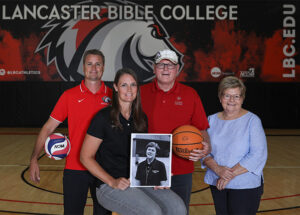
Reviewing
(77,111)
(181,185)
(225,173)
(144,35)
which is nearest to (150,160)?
(225,173)

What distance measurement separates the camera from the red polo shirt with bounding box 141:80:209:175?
2.57 metres

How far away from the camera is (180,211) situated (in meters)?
1.94

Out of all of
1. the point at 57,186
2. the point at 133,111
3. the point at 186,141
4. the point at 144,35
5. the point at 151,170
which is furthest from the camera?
the point at 144,35

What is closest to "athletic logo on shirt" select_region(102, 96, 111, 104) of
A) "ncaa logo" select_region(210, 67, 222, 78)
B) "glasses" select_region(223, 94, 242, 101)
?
"glasses" select_region(223, 94, 242, 101)

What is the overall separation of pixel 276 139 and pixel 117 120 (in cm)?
699

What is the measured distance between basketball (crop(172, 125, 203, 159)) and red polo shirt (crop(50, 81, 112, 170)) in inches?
26.8

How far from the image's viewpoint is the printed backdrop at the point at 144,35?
951 cm

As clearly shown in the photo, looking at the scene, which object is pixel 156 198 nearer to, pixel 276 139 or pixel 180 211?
pixel 180 211

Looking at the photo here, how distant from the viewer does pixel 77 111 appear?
271cm

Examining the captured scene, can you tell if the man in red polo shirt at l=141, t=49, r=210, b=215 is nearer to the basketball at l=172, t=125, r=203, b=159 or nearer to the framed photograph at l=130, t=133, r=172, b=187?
the basketball at l=172, t=125, r=203, b=159

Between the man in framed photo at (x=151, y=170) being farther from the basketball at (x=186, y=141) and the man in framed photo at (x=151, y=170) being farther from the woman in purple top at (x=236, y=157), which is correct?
the woman in purple top at (x=236, y=157)

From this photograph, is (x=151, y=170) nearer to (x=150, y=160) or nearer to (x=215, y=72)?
(x=150, y=160)

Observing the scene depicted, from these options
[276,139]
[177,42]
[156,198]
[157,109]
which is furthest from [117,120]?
[177,42]

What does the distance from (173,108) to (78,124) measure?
699mm
